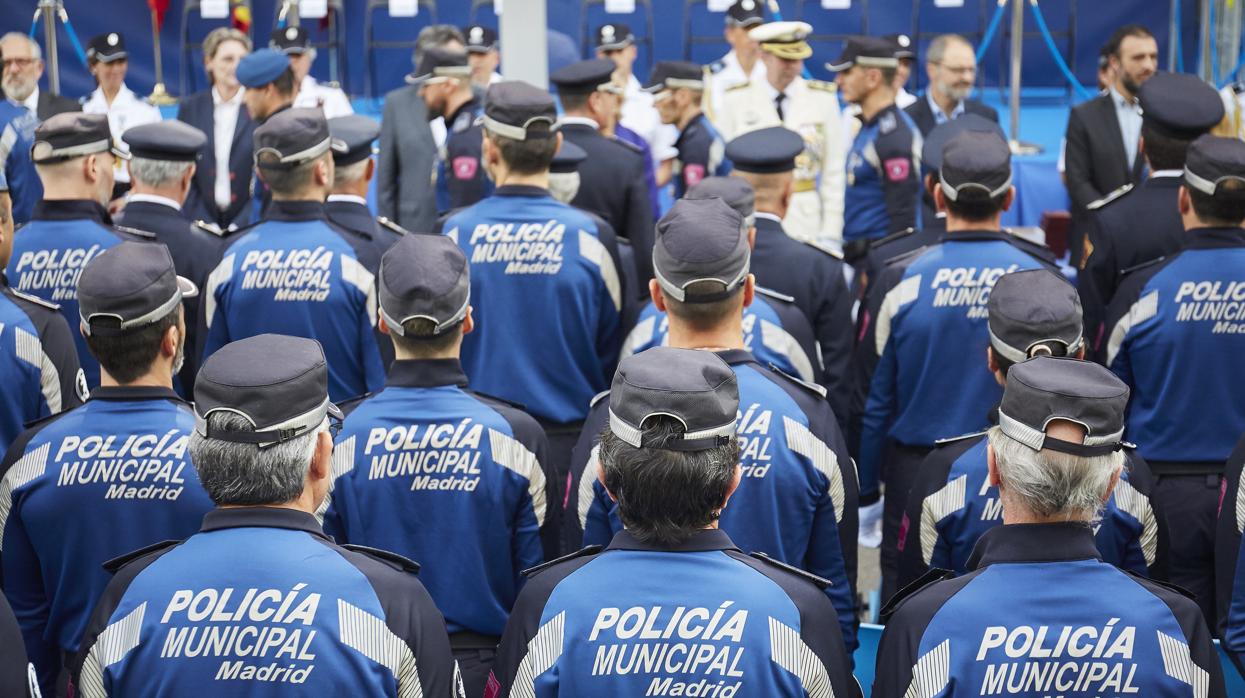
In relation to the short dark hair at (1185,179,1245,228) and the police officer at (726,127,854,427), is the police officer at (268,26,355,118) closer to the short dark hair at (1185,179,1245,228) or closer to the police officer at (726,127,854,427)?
the police officer at (726,127,854,427)

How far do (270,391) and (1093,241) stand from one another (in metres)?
3.51

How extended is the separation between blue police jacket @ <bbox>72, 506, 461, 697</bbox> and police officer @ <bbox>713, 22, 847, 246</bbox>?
17.9ft

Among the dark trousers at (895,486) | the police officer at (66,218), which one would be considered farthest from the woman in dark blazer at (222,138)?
the dark trousers at (895,486)

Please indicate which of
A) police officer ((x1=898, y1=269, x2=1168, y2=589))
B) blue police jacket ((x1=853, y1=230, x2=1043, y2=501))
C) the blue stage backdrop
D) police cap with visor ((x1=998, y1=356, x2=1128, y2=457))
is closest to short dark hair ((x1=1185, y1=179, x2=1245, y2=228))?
blue police jacket ((x1=853, y1=230, x2=1043, y2=501))

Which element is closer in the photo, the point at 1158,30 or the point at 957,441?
the point at 957,441

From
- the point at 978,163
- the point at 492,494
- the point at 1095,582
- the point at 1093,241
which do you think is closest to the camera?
the point at 1095,582

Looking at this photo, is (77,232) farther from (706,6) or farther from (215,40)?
(706,6)

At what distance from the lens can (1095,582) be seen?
2.33 meters

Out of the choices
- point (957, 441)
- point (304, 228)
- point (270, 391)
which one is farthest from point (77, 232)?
point (957, 441)

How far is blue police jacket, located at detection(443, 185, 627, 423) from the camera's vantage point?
14.3 feet

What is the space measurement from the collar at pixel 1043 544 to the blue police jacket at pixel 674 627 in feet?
1.02

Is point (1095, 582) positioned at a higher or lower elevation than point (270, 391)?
lower

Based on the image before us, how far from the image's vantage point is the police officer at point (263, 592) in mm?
2260

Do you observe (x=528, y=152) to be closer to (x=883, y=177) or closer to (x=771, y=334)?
(x=771, y=334)
